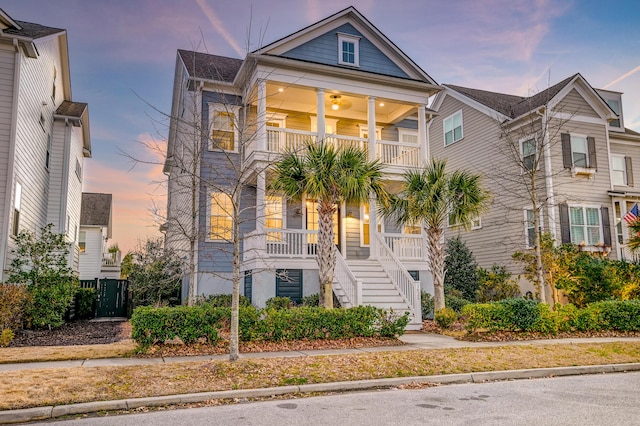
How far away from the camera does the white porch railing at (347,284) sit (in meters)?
13.8

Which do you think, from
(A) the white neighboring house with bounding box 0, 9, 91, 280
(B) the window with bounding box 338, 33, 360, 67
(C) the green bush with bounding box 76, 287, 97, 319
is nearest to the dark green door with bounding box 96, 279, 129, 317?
(A) the white neighboring house with bounding box 0, 9, 91, 280

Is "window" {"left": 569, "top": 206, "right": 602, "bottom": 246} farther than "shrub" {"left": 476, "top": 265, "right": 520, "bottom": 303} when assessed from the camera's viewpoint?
Yes

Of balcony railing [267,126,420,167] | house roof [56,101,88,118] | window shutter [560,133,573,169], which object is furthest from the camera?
window shutter [560,133,573,169]

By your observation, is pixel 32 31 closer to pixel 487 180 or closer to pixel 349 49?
pixel 349 49

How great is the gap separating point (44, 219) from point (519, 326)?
54.0ft

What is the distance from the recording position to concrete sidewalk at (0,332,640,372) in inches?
350

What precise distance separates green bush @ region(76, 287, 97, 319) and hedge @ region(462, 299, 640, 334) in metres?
15.0

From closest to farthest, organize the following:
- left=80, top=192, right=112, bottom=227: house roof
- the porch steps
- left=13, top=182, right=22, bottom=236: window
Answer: left=13, top=182, right=22, bottom=236: window → the porch steps → left=80, top=192, right=112, bottom=227: house roof

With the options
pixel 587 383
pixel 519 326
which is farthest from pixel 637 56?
pixel 587 383

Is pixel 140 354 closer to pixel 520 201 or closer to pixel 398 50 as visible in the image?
pixel 398 50

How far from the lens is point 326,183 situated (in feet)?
43.1

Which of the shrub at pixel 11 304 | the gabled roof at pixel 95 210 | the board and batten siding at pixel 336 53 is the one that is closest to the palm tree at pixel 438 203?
the board and batten siding at pixel 336 53

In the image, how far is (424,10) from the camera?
1936cm

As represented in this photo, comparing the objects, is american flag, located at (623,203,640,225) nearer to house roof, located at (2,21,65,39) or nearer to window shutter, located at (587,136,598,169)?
window shutter, located at (587,136,598,169)
